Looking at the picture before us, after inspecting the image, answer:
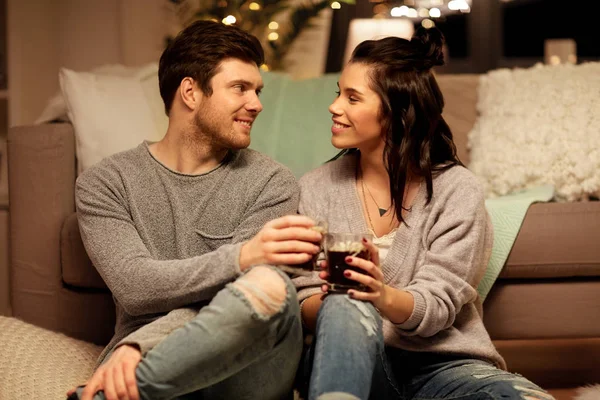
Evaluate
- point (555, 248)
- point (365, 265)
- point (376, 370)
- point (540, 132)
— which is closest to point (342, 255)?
point (365, 265)

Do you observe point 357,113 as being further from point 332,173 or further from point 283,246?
point 283,246

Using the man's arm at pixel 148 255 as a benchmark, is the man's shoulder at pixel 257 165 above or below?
above

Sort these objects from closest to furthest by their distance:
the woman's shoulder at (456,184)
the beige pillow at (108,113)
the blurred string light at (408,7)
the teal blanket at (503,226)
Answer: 1. the woman's shoulder at (456,184)
2. the teal blanket at (503,226)
3. the beige pillow at (108,113)
4. the blurred string light at (408,7)

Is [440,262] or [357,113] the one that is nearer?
[440,262]

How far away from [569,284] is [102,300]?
140 centimetres

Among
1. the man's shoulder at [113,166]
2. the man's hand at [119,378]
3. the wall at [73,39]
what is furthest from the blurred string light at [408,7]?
the man's hand at [119,378]

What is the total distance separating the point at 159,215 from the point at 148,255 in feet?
0.46

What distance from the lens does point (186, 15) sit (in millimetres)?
4262

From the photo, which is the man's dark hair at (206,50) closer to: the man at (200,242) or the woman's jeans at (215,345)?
the man at (200,242)

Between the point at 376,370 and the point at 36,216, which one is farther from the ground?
the point at 36,216

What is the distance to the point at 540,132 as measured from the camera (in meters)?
2.50

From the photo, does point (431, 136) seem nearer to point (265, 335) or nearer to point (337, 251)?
point (337, 251)

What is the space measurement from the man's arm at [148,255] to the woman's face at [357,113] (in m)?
0.18

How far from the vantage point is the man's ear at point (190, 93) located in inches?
72.7
